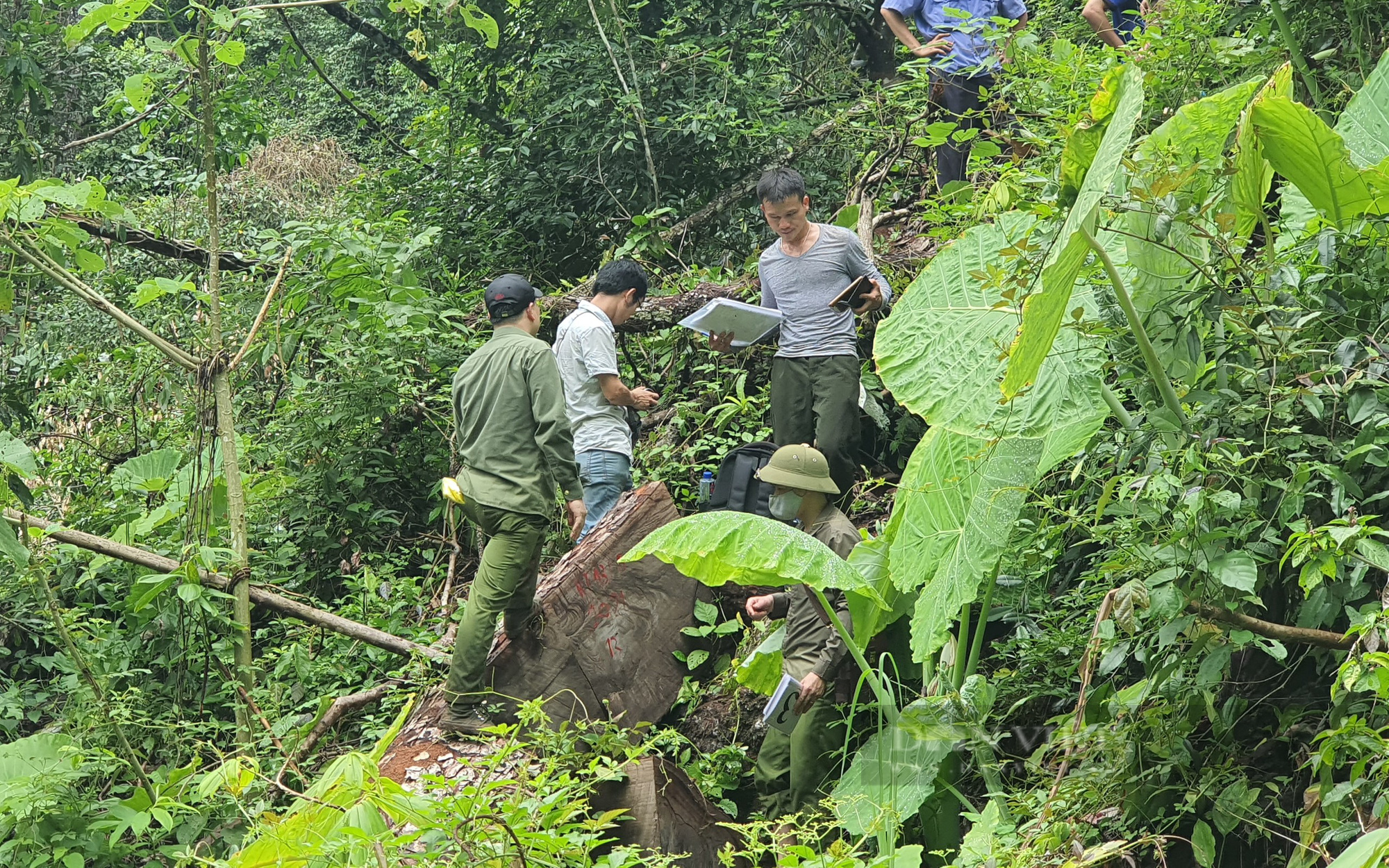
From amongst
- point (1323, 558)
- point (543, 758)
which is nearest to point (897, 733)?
point (543, 758)

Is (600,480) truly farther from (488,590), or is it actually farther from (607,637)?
(488,590)

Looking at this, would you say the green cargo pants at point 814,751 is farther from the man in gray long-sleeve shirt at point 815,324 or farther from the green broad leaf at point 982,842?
the man in gray long-sleeve shirt at point 815,324

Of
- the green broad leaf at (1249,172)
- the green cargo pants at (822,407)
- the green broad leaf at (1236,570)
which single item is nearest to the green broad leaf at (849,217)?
the green cargo pants at (822,407)

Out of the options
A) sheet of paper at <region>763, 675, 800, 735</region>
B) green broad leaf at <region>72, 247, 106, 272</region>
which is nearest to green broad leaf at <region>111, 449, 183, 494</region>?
green broad leaf at <region>72, 247, 106, 272</region>

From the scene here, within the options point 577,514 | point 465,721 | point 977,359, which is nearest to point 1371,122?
point 977,359

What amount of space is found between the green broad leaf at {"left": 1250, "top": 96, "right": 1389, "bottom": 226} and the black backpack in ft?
8.26

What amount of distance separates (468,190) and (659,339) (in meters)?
2.82

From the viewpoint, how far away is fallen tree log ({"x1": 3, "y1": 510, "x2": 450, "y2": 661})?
5.23 m

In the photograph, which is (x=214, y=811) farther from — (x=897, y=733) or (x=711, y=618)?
(x=897, y=733)

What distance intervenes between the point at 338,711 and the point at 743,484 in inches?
77.8

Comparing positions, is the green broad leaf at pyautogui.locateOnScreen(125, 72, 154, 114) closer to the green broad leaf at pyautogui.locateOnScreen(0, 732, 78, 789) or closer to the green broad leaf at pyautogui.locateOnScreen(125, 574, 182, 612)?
the green broad leaf at pyautogui.locateOnScreen(125, 574, 182, 612)

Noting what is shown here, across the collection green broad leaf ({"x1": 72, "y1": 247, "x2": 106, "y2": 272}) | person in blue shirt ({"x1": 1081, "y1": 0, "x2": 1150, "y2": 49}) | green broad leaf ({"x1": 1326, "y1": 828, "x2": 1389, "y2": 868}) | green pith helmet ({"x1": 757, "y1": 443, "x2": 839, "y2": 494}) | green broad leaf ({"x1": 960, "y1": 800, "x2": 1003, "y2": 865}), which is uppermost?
person in blue shirt ({"x1": 1081, "y1": 0, "x2": 1150, "y2": 49})

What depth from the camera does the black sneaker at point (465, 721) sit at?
4613mm

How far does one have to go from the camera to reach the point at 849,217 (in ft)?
22.2
